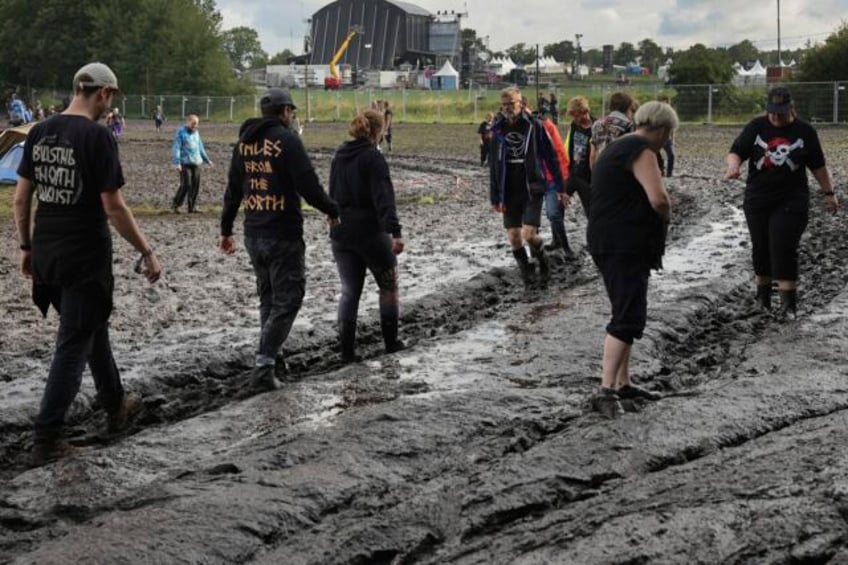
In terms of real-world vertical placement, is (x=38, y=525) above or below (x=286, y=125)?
below

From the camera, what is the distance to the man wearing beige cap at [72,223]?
681 centimetres

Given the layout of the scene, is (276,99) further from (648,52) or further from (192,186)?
(648,52)

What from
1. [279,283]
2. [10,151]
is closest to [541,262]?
[279,283]

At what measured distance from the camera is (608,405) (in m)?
7.48

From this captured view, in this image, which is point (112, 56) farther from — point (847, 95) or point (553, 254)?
point (553, 254)

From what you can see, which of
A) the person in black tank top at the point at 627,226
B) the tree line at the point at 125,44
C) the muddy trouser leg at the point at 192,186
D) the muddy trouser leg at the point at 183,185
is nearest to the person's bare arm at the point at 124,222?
the person in black tank top at the point at 627,226

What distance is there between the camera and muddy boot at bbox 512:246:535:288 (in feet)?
42.6

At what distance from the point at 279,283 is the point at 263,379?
637 mm

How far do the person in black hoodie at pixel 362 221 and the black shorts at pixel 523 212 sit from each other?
11.9ft

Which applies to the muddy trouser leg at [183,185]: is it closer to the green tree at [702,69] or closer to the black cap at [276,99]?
the black cap at [276,99]

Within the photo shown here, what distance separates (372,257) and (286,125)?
4.30 feet

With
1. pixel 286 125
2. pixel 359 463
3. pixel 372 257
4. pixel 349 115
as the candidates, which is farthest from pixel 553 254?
pixel 349 115

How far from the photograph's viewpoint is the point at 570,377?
859 cm

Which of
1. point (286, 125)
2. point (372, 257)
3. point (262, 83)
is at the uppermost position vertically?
point (262, 83)
